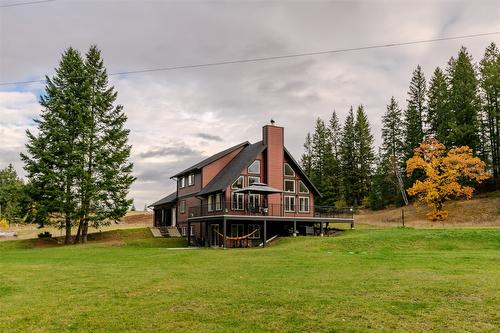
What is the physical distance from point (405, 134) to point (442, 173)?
18.2 meters

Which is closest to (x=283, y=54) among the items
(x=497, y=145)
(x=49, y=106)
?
(x=49, y=106)

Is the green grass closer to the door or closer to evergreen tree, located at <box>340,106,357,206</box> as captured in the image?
the door

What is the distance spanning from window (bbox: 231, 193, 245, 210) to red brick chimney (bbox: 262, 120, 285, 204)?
255 centimetres

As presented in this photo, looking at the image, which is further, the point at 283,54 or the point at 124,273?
the point at 283,54

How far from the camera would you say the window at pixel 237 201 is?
31.4 m

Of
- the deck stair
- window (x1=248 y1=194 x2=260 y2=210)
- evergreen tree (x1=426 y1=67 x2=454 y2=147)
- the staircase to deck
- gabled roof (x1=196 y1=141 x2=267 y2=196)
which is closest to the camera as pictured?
window (x1=248 y1=194 x2=260 y2=210)

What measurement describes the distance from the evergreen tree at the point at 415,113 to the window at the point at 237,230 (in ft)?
107

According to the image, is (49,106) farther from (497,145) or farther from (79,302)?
(497,145)

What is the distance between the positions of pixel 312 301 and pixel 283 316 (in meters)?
1.30

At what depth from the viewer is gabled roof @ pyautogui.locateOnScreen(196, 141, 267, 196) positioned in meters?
31.8

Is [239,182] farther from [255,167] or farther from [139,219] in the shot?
[139,219]

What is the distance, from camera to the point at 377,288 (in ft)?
33.7

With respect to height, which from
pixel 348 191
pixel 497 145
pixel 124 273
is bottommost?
pixel 124 273

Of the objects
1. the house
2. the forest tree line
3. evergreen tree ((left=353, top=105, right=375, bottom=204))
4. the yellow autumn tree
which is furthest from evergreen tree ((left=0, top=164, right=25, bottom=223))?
the yellow autumn tree
